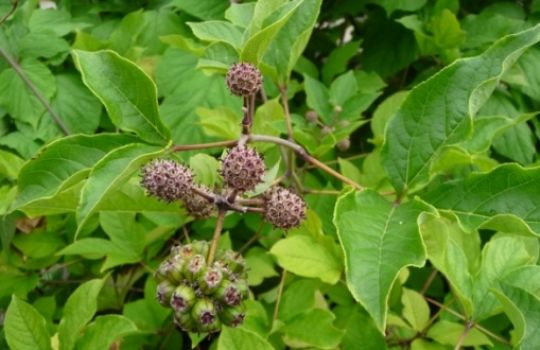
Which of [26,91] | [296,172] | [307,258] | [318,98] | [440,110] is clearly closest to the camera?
[440,110]

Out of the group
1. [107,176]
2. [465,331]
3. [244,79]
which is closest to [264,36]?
[244,79]

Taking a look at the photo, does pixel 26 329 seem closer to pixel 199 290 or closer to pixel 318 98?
pixel 199 290

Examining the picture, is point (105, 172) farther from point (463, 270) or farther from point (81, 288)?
point (463, 270)

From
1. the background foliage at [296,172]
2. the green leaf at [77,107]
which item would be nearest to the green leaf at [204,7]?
the background foliage at [296,172]

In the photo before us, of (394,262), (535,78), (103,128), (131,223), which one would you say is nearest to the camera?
(394,262)

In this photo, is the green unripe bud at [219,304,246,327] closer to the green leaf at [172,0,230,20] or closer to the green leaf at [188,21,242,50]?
the green leaf at [188,21,242,50]

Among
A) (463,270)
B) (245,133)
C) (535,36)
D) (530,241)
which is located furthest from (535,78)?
(245,133)
